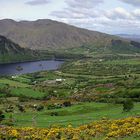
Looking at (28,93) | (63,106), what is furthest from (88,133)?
Answer: (28,93)

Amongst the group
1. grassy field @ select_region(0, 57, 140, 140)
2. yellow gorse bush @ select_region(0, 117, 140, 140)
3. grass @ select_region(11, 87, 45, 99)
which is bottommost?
grass @ select_region(11, 87, 45, 99)

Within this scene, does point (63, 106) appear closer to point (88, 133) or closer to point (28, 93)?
point (28, 93)

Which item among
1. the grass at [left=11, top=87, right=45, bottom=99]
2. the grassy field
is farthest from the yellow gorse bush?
the grass at [left=11, top=87, right=45, bottom=99]

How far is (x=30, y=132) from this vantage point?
4338 centimetres

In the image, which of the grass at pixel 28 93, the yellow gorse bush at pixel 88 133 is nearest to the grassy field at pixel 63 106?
the grass at pixel 28 93

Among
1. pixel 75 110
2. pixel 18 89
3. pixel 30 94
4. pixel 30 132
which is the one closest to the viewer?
pixel 30 132

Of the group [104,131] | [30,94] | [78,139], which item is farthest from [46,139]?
[30,94]

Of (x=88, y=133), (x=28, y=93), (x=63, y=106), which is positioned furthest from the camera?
(x=28, y=93)

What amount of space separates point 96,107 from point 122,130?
48.1 metres

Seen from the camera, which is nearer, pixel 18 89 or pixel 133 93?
pixel 133 93

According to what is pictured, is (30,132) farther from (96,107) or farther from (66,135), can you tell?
(96,107)

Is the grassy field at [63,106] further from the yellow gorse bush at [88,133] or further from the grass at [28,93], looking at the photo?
the yellow gorse bush at [88,133]

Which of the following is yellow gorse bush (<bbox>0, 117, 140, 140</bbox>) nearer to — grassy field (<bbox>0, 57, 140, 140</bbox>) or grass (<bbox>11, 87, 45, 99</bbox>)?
grassy field (<bbox>0, 57, 140, 140</bbox>)

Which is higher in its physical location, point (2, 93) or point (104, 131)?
Result: point (104, 131)
